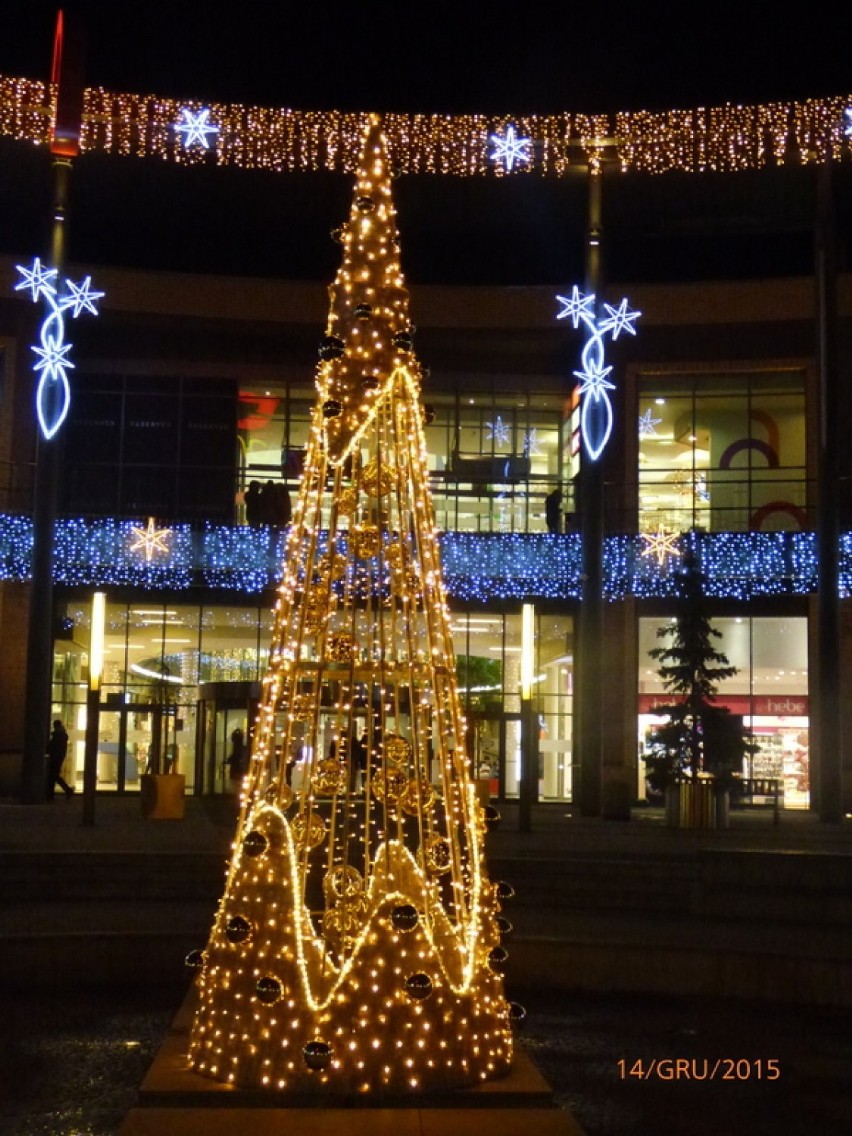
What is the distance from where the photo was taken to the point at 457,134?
25.2 metres

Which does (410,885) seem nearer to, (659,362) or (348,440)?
(348,440)

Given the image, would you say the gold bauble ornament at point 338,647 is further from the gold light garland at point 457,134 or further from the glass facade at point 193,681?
the glass facade at point 193,681

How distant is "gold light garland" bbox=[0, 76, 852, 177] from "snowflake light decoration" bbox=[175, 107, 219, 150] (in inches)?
3.7

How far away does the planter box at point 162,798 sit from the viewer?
22.8 metres

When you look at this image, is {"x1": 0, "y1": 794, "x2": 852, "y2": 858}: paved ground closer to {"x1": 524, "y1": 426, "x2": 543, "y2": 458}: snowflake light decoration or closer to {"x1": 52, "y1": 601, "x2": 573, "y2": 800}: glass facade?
{"x1": 52, "y1": 601, "x2": 573, "y2": 800}: glass facade

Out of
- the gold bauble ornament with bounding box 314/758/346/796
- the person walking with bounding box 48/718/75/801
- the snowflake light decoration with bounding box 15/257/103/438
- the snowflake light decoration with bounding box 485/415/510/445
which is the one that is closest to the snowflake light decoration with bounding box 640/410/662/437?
the snowflake light decoration with bounding box 485/415/510/445

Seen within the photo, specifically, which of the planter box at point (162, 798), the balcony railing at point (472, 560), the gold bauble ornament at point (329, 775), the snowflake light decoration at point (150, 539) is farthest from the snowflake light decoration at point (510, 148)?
the gold bauble ornament at point (329, 775)

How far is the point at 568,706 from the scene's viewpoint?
31078 mm

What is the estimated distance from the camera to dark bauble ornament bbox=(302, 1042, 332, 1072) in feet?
21.4

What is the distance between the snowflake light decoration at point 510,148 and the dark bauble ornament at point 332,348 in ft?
60.4

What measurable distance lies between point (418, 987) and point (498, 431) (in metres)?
25.4

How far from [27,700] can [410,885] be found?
1910cm

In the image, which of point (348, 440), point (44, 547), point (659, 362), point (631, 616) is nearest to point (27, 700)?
point (44, 547)

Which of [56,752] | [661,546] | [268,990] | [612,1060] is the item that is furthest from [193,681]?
[268,990]
